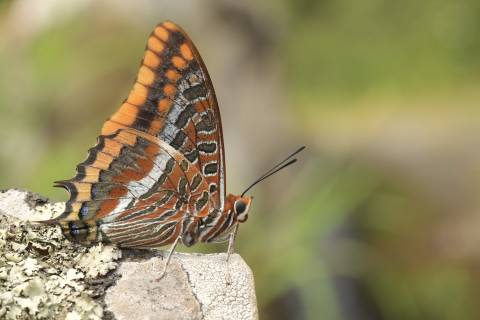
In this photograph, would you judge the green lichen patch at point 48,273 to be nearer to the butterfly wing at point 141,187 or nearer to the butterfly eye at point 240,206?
the butterfly wing at point 141,187

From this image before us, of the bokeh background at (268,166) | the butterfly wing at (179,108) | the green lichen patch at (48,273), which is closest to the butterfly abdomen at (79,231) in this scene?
the green lichen patch at (48,273)

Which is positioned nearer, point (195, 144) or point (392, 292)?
point (195, 144)

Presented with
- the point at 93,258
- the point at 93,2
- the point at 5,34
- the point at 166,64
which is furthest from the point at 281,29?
the point at 93,258

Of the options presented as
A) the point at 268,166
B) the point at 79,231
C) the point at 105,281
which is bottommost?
the point at 105,281

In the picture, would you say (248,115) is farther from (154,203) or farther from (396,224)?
(154,203)

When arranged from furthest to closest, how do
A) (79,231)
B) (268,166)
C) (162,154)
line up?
(268,166) → (162,154) → (79,231)

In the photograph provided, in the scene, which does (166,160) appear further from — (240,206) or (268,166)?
(268,166)

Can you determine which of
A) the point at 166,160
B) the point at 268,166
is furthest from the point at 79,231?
the point at 268,166
